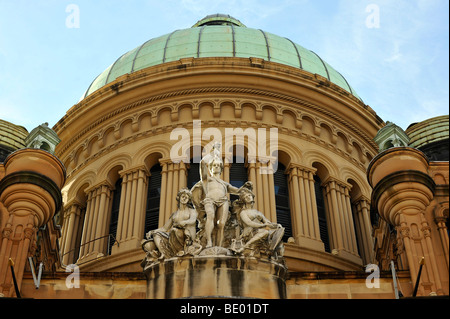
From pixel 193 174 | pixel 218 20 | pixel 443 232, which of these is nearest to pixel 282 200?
pixel 193 174

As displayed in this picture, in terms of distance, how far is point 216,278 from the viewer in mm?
16375

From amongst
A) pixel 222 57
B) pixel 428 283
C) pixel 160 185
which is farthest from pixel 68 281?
pixel 222 57

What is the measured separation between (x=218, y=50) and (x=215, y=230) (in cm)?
1903

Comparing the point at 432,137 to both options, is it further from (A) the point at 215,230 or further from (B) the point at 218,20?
(B) the point at 218,20

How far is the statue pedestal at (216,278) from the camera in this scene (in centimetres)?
1628

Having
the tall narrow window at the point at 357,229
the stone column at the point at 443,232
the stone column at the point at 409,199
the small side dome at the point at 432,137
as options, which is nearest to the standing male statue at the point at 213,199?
the stone column at the point at 409,199

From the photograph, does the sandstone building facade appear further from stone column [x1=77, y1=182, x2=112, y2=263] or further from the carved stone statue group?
the carved stone statue group

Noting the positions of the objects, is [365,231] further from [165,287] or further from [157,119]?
[165,287]

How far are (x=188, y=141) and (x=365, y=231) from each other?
8.58 m

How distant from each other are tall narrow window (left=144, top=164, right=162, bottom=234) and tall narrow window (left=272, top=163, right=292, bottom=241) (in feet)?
16.4

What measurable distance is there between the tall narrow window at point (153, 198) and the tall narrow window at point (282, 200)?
16.4 ft

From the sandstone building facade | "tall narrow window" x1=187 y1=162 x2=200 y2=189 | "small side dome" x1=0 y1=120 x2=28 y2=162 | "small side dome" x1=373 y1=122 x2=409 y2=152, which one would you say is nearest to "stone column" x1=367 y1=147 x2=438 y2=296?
"small side dome" x1=373 y1=122 x2=409 y2=152

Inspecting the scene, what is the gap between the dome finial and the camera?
47.0 m
